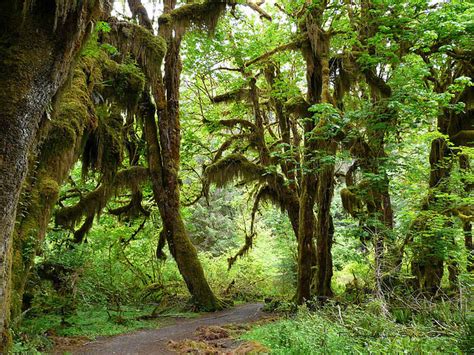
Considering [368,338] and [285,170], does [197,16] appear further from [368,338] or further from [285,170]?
[368,338]

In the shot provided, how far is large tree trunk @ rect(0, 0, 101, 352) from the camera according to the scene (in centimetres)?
261

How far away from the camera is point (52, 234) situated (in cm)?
891

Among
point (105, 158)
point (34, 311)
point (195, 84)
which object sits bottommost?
A: point (34, 311)

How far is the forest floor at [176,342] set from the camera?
6738mm

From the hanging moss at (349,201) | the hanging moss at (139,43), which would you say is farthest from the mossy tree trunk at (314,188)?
the hanging moss at (139,43)

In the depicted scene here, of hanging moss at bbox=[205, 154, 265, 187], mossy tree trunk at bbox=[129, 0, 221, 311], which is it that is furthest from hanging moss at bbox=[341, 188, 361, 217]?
mossy tree trunk at bbox=[129, 0, 221, 311]

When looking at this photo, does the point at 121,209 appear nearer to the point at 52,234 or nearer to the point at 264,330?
the point at 52,234

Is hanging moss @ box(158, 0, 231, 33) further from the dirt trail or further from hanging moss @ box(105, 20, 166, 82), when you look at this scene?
the dirt trail

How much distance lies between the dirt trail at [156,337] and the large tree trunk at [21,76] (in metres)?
4.80

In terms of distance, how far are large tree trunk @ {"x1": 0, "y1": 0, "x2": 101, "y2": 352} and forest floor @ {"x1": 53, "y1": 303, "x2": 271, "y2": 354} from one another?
14.9 ft

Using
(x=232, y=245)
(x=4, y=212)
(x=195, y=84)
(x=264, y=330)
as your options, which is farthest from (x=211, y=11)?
(x=232, y=245)

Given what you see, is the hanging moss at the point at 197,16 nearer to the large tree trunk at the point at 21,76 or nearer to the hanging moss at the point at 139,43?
the hanging moss at the point at 139,43

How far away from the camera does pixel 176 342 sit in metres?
7.53

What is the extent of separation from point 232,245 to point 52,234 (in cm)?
1595
